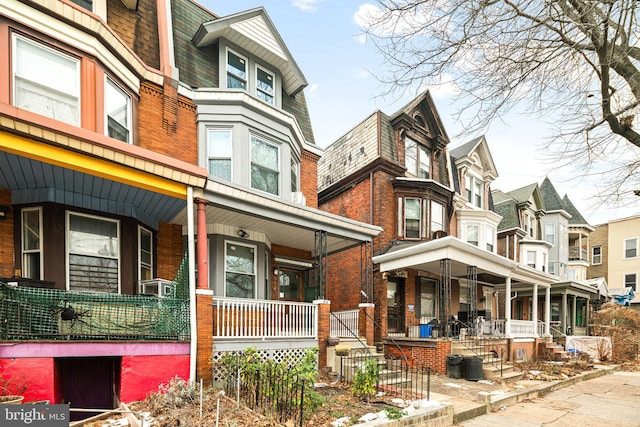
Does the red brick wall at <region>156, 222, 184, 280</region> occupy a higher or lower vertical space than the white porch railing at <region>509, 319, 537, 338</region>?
higher

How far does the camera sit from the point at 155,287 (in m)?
8.38

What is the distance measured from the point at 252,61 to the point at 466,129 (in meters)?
8.03

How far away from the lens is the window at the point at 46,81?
6.57 metres

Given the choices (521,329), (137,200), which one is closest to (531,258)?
(521,329)

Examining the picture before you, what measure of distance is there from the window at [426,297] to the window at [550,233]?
2044 centimetres

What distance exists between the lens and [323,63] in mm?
5730

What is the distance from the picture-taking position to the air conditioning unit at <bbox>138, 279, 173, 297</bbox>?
8023 mm

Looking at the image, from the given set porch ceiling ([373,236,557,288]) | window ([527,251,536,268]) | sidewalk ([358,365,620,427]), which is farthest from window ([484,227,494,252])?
sidewalk ([358,365,620,427])

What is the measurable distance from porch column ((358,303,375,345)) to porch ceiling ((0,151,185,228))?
6228 mm

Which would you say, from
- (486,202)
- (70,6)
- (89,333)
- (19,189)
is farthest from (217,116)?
(486,202)

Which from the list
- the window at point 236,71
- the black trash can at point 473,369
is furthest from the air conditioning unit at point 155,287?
the black trash can at point 473,369

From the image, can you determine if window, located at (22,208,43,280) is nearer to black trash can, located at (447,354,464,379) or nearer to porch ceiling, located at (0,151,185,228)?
porch ceiling, located at (0,151,185,228)

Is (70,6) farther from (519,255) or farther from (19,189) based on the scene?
(519,255)

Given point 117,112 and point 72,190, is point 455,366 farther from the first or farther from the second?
point 117,112
